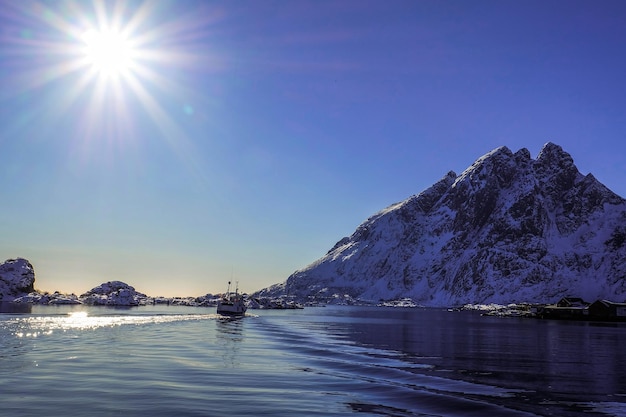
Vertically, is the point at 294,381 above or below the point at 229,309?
above

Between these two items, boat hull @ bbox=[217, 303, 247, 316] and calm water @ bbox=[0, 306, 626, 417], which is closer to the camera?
calm water @ bbox=[0, 306, 626, 417]

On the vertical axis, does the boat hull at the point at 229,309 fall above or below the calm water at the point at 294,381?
below

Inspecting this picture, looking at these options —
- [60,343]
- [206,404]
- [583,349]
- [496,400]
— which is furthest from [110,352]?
[583,349]

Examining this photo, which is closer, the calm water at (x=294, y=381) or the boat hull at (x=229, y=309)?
the calm water at (x=294, y=381)

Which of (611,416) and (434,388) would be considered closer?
(611,416)

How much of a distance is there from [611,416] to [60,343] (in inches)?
2171

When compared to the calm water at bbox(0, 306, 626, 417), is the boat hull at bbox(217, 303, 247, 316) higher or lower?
lower

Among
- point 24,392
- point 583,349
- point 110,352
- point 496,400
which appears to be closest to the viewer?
point 24,392

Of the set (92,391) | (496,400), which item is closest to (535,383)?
(496,400)

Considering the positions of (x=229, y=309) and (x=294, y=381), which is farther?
(x=229, y=309)

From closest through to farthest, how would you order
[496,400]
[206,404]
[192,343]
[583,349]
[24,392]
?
[206,404] → [24,392] → [496,400] → [192,343] → [583,349]

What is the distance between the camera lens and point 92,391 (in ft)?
91.4

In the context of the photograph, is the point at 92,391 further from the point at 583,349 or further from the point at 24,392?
the point at 583,349

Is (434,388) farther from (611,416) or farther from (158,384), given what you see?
(158,384)
